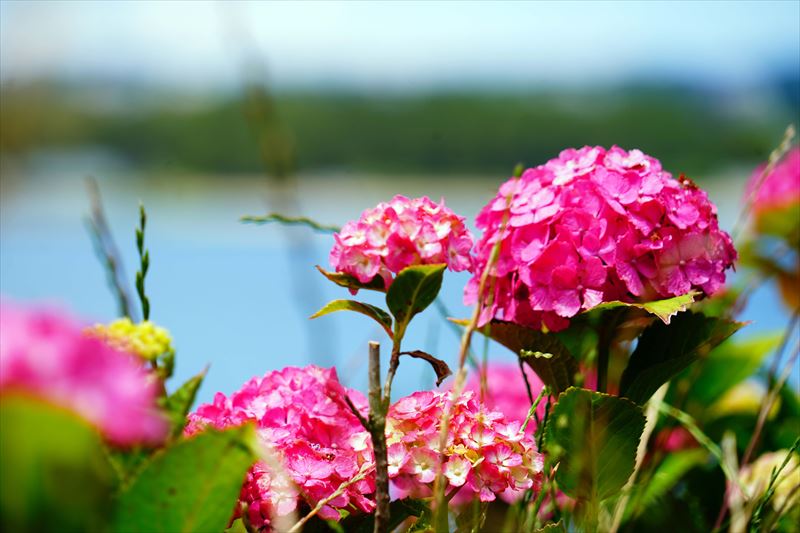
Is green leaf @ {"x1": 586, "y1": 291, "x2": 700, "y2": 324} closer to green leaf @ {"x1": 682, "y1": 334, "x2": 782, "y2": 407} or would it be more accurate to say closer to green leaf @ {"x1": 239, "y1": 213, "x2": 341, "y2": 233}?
green leaf @ {"x1": 239, "y1": 213, "x2": 341, "y2": 233}

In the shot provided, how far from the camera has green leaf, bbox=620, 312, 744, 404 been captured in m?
0.71

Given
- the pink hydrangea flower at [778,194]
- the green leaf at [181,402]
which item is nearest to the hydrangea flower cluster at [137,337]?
the green leaf at [181,402]

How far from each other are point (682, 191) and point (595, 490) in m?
0.24

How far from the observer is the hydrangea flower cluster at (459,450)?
0.58 m

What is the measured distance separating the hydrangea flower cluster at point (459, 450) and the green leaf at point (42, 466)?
27 centimetres

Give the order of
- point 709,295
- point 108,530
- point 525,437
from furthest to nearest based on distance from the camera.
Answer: point 709,295, point 525,437, point 108,530

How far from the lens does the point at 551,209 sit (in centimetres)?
70

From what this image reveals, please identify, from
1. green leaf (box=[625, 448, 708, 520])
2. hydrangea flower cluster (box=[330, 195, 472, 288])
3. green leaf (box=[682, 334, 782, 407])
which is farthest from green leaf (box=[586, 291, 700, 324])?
green leaf (box=[682, 334, 782, 407])

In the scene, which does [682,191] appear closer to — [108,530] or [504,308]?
[504,308]

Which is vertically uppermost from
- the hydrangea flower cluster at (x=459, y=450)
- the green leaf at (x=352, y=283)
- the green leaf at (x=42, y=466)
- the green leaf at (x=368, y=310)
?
→ the green leaf at (x=42, y=466)

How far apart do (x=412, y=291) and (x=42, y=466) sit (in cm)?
29

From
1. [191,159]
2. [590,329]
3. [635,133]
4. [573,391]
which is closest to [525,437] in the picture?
[573,391]

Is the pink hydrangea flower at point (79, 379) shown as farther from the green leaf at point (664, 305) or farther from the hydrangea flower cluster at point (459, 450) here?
the green leaf at point (664, 305)

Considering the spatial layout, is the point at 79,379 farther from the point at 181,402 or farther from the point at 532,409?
the point at 532,409
